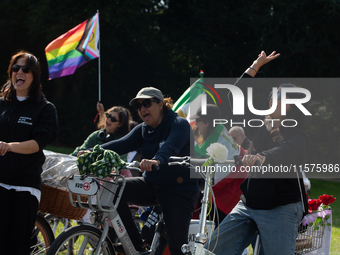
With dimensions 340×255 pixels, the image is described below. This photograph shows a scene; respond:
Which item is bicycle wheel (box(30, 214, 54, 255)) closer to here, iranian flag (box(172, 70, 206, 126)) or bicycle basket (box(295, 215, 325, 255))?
bicycle basket (box(295, 215, 325, 255))

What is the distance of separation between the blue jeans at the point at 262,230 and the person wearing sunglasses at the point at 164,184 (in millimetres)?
625

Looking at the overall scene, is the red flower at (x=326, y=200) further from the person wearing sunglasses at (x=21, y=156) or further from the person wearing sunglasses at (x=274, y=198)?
the person wearing sunglasses at (x=21, y=156)

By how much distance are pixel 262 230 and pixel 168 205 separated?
3.37ft

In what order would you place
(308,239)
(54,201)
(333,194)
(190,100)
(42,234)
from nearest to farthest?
(308,239) < (54,201) < (42,234) < (190,100) < (333,194)

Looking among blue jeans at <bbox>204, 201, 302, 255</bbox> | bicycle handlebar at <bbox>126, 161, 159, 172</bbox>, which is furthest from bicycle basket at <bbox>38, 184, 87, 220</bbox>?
blue jeans at <bbox>204, 201, 302, 255</bbox>

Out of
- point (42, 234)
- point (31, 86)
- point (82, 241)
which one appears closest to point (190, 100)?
point (42, 234)

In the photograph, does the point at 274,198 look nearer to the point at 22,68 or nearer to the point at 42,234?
the point at 22,68

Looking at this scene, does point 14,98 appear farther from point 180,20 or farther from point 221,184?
point 180,20

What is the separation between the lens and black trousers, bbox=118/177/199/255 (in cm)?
363

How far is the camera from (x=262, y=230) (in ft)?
9.46

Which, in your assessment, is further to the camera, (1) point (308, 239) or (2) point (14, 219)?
(1) point (308, 239)

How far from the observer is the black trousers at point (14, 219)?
10.3ft

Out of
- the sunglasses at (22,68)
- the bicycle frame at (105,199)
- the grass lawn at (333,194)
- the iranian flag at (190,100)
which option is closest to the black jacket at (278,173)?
the bicycle frame at (105,199)

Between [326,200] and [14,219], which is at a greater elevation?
[326,200]
